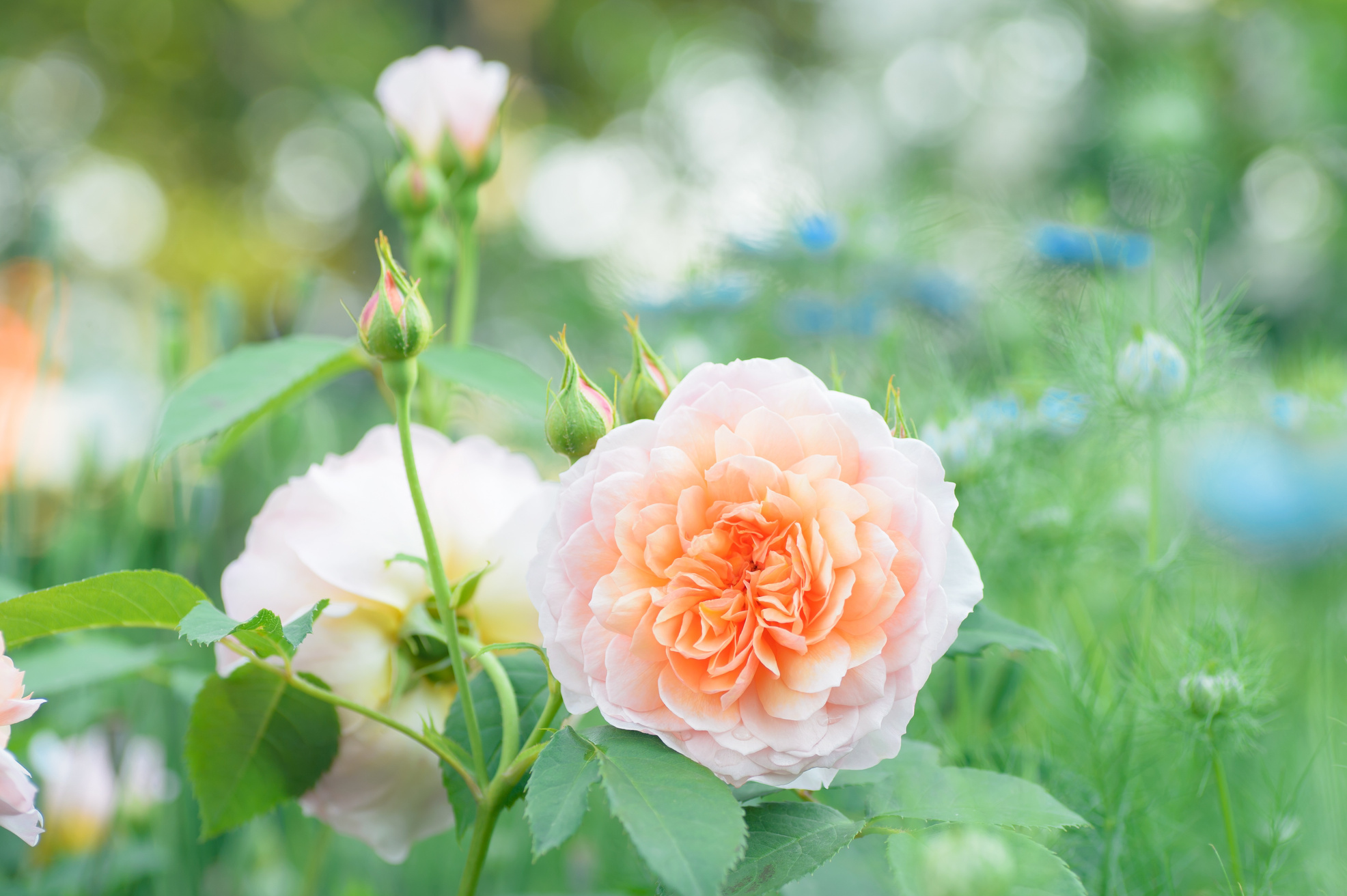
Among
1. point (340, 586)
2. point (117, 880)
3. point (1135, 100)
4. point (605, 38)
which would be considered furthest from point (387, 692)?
point (605, 38)

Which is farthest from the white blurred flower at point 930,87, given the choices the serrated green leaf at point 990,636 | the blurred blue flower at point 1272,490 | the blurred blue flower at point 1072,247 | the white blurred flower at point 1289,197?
the serrated green leaf at point 990,636

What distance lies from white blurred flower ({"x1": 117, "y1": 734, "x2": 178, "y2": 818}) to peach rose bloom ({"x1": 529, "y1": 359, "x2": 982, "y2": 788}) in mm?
497

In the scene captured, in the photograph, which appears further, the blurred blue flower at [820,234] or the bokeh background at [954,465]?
the blurred blue flower at [820,234]

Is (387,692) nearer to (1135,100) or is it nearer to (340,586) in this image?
(340,586)

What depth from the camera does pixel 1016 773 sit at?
46 centimetres

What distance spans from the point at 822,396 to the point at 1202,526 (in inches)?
19.2

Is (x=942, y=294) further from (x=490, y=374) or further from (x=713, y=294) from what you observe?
(x=490, y=374)

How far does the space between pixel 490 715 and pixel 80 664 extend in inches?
10.1

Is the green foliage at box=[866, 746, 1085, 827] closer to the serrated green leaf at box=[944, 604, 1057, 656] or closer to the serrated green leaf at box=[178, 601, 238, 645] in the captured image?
the serrated green leaf at box=[944, 604, 1057, 656]

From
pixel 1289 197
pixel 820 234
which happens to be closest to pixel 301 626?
pixel 820 234

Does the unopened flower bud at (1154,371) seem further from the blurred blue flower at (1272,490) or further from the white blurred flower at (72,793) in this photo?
the white blurred flower at (72,793)

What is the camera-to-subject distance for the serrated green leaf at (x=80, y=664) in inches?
17.4

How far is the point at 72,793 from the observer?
2.12 ft

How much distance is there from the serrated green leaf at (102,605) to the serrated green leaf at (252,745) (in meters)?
0.05
